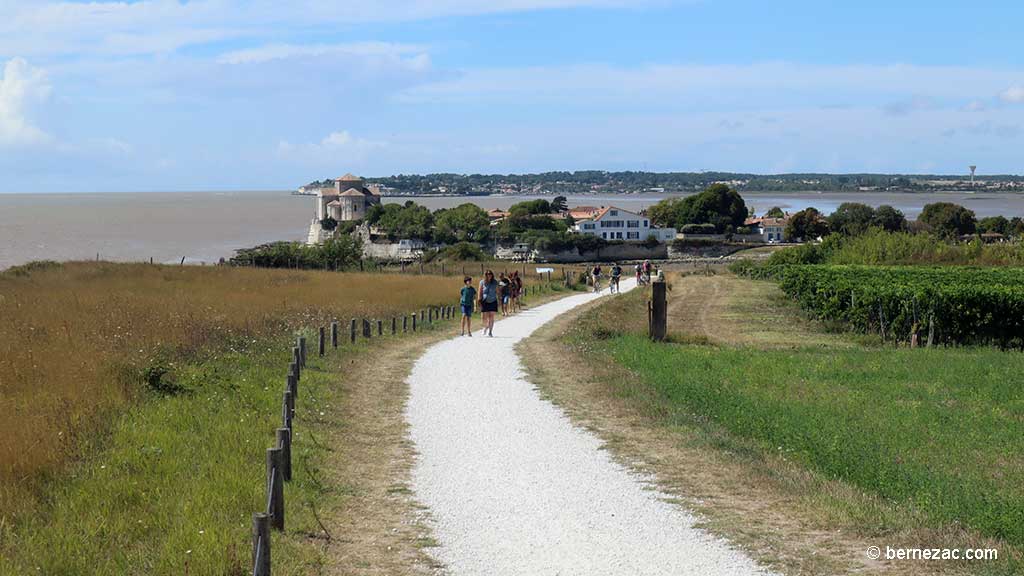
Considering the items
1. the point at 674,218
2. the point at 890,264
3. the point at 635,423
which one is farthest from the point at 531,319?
the point at 674,218

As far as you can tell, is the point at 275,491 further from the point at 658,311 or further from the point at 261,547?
the point at 658,311

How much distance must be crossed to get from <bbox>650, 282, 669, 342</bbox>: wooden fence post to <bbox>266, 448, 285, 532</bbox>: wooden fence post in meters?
16.4

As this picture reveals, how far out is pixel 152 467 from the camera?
36.3ft

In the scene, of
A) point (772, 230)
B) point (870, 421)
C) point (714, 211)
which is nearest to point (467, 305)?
point (870, 421)

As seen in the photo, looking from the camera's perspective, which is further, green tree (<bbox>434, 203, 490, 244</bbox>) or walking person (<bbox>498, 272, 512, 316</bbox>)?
green tree (<bbox>434, 203, 490, 244</bbox>)

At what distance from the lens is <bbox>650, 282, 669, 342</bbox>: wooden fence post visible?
24.7m

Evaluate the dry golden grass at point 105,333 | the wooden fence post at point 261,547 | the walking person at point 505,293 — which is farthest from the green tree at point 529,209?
the wooden fence post at point 261,547

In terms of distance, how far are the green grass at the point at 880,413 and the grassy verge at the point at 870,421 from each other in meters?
0.03

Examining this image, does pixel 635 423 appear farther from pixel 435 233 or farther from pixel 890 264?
pixel 435 233

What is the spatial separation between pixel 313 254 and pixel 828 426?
63512 mm

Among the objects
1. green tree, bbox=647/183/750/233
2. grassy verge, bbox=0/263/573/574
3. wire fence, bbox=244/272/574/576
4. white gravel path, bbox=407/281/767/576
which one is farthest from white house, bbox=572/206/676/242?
white gravel path, bbox=407/281/767/576

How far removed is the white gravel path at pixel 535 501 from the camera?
8273 mm

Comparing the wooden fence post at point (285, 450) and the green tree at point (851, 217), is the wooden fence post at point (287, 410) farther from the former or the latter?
the green tree at point (851, 217)

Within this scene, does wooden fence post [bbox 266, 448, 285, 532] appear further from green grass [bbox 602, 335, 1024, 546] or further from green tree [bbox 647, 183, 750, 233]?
green tree [bbox 647, 183, 750, 233]
